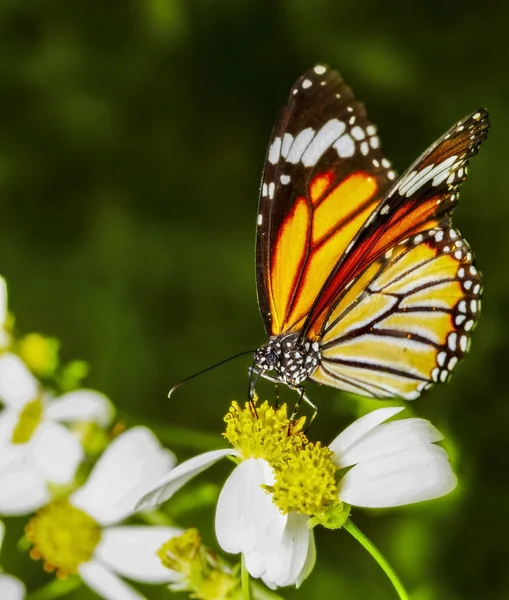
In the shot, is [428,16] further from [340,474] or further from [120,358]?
[340,474]

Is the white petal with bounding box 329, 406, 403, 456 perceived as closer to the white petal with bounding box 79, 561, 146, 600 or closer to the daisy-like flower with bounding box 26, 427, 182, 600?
the daisy-like flower with bounding box 26, 427, 182, 600

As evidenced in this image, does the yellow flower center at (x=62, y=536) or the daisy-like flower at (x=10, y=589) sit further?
the yellow flower center at (x=62, y=536)

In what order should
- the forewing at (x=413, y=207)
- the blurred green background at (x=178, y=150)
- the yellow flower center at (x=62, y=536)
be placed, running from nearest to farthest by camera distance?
the forewing at (x=413, y=207)
the yellow flower center at (x=62, y=536)
the blurred green background at (x=178, y=150)

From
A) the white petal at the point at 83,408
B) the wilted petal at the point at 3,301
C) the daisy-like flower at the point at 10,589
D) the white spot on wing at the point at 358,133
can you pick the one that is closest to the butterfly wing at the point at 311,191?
the white spot on wing at the point at 358,133

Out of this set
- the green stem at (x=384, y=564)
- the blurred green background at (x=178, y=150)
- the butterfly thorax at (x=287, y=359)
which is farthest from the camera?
the blurred green background at (x=178, y=150)

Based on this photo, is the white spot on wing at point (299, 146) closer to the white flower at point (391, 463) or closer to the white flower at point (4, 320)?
the white flower at point (391, 463)

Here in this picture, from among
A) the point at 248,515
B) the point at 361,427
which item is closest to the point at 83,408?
the point at 248,515

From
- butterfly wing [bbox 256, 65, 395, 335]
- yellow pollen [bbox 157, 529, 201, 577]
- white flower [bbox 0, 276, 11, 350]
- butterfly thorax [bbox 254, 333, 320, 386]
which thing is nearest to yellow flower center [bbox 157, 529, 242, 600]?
yellow pollen [bbox 157, 529, 201, 577]

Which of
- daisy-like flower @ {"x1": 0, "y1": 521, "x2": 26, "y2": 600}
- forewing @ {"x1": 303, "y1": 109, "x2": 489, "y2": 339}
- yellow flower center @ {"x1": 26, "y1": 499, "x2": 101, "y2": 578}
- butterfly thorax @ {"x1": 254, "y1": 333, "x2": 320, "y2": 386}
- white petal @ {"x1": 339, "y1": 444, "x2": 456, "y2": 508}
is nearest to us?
white petal @ {"x1": 339, "y1": 444, "x2": 456, "y2": 508}
